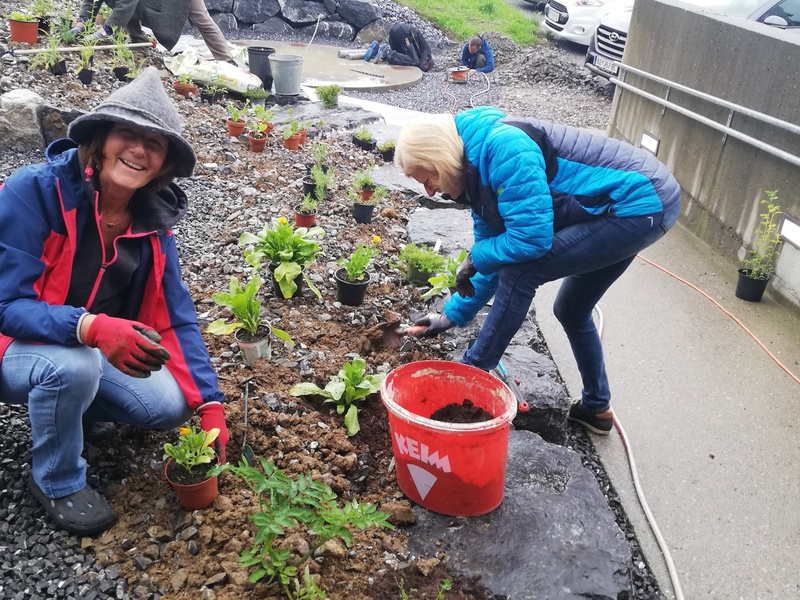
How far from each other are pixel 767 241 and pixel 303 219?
11.3ft

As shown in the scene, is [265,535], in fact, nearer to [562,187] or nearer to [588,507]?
[588,507]

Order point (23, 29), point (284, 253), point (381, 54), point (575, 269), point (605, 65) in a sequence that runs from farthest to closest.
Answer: point (381, 54), point (605, 65), point (23, 29), point (284, 253), point (575, 269)

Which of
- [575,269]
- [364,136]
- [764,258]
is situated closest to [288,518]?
[575,269]

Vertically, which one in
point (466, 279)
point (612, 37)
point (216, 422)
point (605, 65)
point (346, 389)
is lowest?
point (346, 389)

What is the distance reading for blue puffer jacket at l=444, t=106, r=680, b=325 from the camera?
2584mm

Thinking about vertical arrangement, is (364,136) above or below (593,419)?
above

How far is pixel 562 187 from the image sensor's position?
272 cm

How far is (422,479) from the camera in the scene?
2441mm

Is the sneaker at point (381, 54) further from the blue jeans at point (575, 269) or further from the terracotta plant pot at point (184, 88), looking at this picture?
the blue jeans at point (575, 269)

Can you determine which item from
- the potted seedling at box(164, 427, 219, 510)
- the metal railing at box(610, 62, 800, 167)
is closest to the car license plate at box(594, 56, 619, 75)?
the metal railing at box(610, 62, 800, 167)

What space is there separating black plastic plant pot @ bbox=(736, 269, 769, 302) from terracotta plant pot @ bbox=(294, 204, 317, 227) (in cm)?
324

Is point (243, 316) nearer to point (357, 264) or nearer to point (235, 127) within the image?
point (357, 264)

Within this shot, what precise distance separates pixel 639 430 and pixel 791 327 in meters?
1.83

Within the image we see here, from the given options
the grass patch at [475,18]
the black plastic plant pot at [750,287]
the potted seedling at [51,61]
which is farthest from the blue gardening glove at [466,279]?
the grass patch at [475,18]
